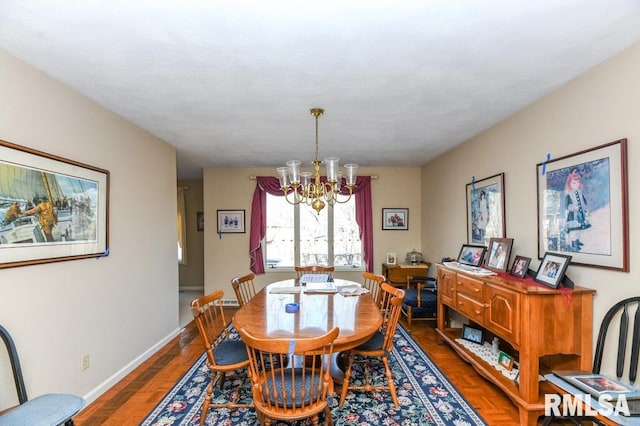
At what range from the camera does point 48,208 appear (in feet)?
6.97

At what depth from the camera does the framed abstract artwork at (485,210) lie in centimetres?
311

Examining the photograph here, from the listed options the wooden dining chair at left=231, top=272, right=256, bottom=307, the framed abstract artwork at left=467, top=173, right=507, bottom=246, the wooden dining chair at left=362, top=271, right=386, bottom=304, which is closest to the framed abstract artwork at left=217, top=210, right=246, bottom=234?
the wooden dining chair at left=231, top=272, right=256, bottom=307

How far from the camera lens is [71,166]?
232cm

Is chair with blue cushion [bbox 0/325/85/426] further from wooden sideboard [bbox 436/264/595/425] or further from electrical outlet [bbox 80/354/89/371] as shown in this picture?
wooden sideboard [bbox 436/264/595/425]

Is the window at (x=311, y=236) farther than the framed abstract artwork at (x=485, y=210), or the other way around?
the window at (x=311, y=236)

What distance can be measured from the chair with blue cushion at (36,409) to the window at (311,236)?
3.76 meters

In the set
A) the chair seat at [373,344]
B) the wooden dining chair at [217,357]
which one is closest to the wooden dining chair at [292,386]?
the wooden dining chair at [217,357]

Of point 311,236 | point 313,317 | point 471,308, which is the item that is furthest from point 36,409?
point 311,236

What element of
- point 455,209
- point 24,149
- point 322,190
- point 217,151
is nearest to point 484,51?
point 322,190

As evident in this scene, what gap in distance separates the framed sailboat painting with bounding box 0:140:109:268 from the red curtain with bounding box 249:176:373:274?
8.81ft

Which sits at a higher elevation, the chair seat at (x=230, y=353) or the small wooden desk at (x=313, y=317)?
Result: the small wooden desk at (x=313, y=317)

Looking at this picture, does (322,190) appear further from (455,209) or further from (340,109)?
(455,209)

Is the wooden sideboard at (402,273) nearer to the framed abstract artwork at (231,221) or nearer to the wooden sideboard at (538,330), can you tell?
the wooden sideboard at (538,330)

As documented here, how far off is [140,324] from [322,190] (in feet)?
7.71
